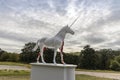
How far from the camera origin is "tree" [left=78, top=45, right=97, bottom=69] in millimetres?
22641

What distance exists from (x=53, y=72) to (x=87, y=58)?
56.6 feet

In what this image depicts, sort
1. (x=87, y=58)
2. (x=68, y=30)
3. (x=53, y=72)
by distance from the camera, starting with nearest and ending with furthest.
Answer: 1. (x=53, y=72)
2. (x=68, y=30)
3. (x=87, y=58)

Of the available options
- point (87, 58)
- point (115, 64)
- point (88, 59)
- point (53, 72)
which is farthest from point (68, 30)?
point (115, 64)

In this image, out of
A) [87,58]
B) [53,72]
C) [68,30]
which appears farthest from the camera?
[87,58]

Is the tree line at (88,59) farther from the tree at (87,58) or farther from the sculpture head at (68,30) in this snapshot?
the sculpture head at (68,30)

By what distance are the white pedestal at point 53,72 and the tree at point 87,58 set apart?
16.6 m

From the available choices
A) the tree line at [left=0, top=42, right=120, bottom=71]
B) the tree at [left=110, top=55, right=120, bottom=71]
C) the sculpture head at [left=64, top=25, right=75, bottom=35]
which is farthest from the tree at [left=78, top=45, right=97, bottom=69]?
the sculpture head at [left=64, top=25, right=75, bottom=35]

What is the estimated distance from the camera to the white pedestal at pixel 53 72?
221 inches

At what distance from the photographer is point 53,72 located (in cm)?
584

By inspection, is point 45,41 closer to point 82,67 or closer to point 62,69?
point 62,69

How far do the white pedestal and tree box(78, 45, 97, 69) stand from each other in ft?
54.5

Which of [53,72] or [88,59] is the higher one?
[88,59]

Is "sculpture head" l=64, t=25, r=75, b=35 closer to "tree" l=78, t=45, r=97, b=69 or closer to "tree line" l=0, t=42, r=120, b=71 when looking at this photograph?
"tree line" l=0, t=42, r=120, b=71

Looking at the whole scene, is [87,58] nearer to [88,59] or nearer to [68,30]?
[88,59]
